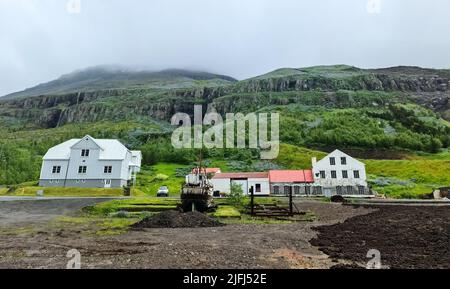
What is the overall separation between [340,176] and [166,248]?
55009mm

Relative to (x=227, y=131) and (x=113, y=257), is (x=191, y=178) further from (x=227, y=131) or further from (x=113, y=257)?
(x=227, y=131)

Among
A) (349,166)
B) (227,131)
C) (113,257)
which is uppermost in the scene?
(227,131)

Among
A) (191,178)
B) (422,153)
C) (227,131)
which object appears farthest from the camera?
(227,131)

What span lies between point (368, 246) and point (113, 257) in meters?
13.3

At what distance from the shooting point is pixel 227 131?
138875mm

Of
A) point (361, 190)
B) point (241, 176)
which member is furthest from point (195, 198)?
point (361, 190)

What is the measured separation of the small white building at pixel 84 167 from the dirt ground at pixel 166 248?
43.0 m

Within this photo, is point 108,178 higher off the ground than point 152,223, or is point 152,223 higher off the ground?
point 108,178

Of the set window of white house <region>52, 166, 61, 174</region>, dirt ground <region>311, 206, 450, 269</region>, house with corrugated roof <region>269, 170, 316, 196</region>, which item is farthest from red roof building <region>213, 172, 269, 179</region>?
dirt ground <region>311, 206, 450, 269</region>

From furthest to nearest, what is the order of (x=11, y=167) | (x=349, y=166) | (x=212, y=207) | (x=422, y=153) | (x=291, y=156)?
(x=422, y=153) < (x=291, y=156) < (x=11, y=167) < (x=349, y=166) < (x=212, y=207)

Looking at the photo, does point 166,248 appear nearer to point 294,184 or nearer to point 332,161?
point 294,184

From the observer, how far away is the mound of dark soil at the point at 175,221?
1113 inches

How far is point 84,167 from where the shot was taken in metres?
69.2

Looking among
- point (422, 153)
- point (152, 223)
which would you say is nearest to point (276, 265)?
point (152, 223)
